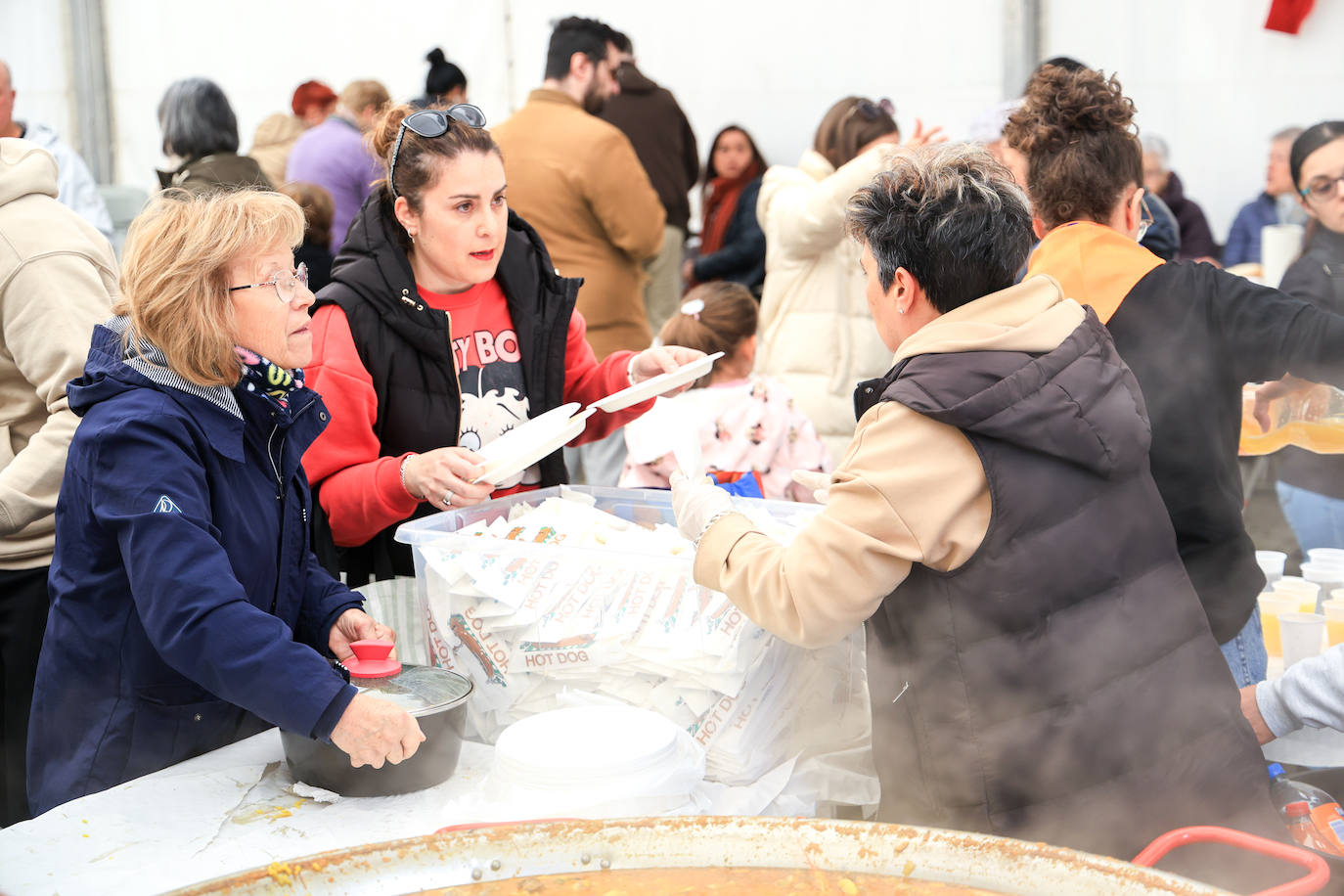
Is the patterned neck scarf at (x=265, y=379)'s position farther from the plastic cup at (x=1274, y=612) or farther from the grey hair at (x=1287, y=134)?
the grey hair at (x=1287, y=134)

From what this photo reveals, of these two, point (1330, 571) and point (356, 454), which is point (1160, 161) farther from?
point (356, 454)

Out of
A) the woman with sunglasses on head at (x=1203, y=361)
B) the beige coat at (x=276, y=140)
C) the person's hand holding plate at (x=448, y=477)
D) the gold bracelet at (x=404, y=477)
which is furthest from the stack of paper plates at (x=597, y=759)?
the beige coat at (x=276, y=140)

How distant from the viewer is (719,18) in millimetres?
6863

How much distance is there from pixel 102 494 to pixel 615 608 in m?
0.75

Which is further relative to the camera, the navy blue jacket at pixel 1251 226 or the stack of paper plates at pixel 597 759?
the navy blue jacket at pixel 1251 226

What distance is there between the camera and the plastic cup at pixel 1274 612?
261 cm

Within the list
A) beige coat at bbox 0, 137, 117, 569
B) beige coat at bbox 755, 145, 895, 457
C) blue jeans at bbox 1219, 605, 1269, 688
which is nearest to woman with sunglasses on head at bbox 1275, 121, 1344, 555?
blue jeans at bbox 1219, 605, 1269, 688

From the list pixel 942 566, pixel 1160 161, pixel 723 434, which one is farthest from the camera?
pixel 1160 161

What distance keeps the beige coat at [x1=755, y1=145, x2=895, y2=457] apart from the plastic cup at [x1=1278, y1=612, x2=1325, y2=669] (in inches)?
→ 85.5

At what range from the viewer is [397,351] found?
2.36 meters

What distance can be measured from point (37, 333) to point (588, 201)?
2.47m

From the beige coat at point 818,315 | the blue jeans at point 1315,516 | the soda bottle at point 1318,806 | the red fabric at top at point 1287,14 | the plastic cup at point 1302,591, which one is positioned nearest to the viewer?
the soda bottle at point 1318,806

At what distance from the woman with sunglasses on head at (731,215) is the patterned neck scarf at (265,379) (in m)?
4.62

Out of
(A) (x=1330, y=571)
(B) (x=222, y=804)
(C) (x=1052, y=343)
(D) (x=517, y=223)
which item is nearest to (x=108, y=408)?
(B) (x=222, y=804)
